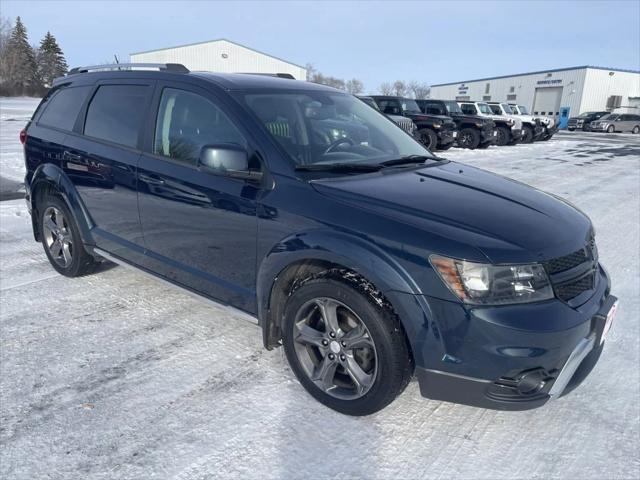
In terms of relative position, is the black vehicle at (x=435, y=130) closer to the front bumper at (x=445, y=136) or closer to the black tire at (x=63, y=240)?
the front bumper at (x=445, y=136)

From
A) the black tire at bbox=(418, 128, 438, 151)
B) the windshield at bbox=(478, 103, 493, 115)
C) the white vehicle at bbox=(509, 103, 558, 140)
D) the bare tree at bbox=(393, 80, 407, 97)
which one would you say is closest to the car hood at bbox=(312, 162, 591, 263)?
the black tire at bbox=(418, 128, 438, 151)

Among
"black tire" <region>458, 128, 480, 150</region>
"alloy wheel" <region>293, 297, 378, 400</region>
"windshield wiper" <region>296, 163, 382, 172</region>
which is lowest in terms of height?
"alloy wheel" <region>293, 297, 378, 400</region>

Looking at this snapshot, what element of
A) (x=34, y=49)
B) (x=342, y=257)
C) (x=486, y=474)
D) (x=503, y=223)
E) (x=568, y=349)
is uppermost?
A: (x=34, y=49)

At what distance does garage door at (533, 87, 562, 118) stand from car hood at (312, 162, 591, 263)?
58.5 m

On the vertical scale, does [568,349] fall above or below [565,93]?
below

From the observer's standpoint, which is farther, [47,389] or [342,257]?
[47,389]

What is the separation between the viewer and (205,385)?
2881 mm

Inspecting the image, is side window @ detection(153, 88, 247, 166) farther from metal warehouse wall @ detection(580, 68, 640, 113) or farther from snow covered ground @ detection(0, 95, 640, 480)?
metal warehouse wall @ detection(580, 68, 640, 113)

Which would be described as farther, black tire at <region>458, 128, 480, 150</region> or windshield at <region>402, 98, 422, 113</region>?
black tire at <region>458, 128, 480, 150</region>

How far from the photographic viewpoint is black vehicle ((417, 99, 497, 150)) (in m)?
18.1

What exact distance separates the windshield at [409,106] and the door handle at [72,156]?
15077mm

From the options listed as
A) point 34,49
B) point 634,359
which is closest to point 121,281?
point 634,359

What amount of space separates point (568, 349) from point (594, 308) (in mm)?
336

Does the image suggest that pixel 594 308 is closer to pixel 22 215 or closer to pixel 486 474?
pixel 486 474
